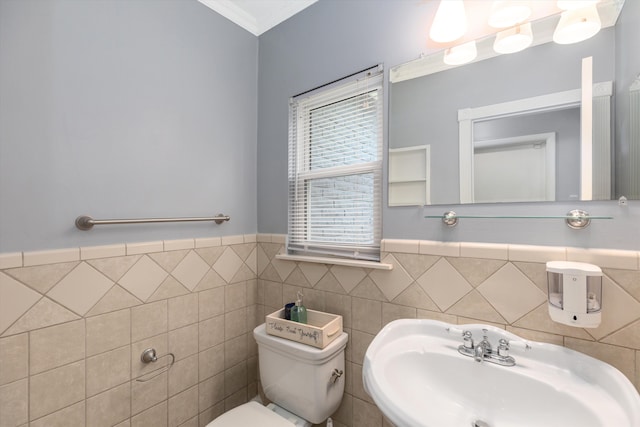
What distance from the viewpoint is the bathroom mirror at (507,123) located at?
0.87 meters

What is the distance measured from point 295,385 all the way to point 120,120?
139 cm

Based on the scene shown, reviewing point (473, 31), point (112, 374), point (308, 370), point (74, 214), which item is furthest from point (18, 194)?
point (473, 31)

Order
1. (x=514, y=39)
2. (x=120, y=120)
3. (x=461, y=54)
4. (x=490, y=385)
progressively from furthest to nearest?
(x=120, y=120) → (x=461, y=54) → (x=514, y=39) → (x=490, y=385)

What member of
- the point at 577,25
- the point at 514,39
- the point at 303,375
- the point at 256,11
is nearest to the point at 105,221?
the point at 303,375

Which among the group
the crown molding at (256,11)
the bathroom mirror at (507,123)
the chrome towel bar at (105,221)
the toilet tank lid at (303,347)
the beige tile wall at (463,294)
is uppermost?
the crown molding at (256,11)

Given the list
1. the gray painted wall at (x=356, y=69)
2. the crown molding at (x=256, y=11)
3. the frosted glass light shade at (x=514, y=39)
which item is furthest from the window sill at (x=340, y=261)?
the crown molding at (x=256, y=11)

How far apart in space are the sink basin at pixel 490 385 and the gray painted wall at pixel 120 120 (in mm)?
1124

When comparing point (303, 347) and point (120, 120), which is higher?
point (120, 120)

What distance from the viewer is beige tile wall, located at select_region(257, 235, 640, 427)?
2.76ft

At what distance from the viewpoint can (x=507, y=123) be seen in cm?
101

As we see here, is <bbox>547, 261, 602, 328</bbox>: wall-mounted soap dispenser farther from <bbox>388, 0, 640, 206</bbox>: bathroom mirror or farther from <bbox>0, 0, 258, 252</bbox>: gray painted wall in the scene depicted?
<bbox>0, 0, 258, 252</bbox>: gray painted wall

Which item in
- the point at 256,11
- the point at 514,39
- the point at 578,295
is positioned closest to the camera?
the point at 578,295

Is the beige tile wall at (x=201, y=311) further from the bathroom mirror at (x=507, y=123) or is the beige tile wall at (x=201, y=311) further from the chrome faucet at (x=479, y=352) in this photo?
the bathroom mirror at (x=507, y=123)

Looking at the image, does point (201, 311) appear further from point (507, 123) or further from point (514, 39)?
point (514, 39)
